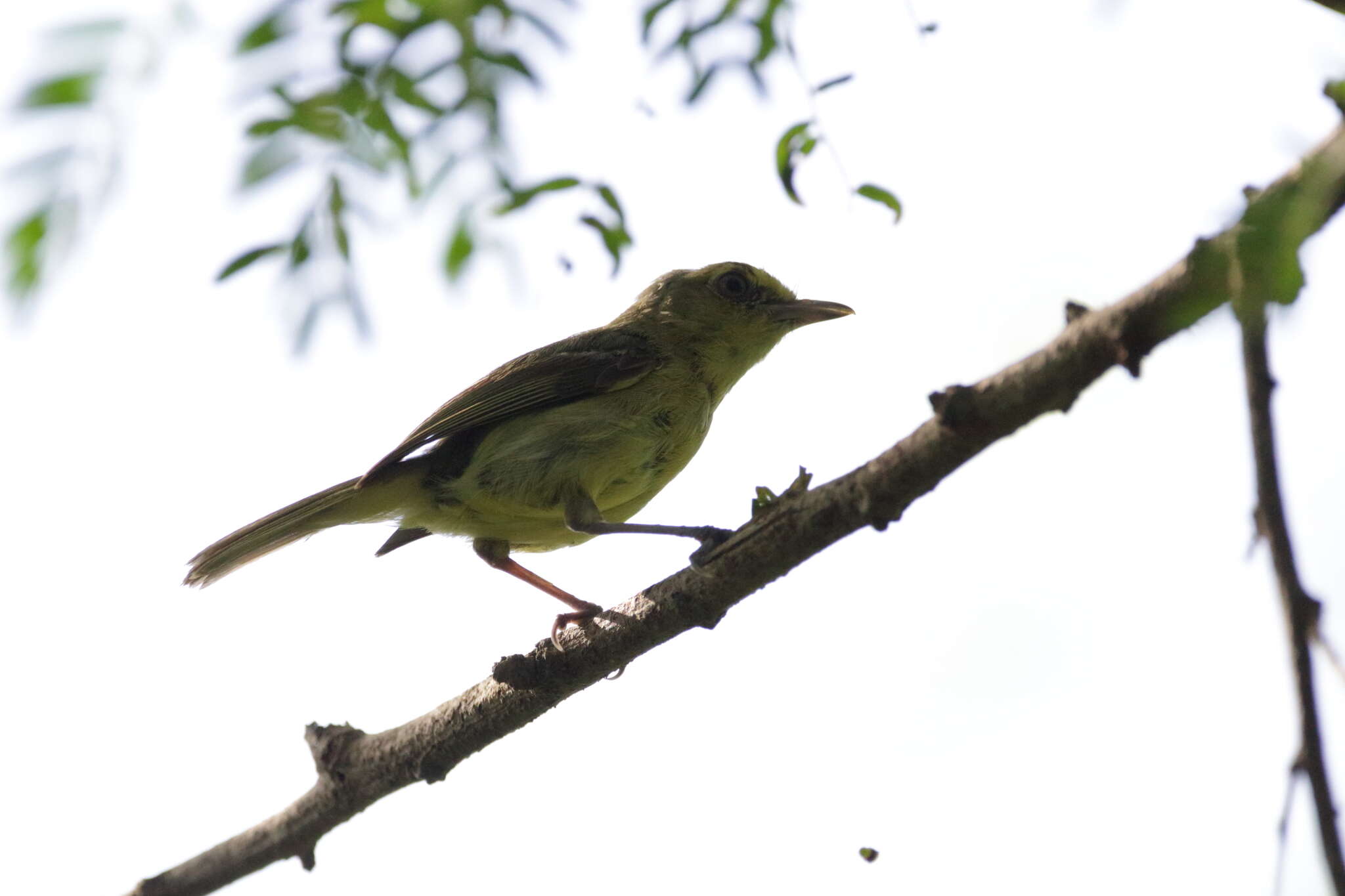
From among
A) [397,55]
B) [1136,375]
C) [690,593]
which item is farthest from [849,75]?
[1136,375]

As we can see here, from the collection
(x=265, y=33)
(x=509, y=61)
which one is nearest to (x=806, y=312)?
(x=509, y=61)

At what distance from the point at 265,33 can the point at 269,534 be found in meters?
2.99

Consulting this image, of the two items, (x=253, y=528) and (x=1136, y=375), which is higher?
(x=253, y=528)

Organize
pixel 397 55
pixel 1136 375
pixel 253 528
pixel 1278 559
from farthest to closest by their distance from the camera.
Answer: pixel 253 528 → pixel 397 55 → pixel 1136 375 → pixel 1278 559

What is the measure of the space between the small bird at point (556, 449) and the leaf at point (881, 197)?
1.71m

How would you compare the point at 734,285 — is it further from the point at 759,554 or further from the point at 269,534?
the point at 759,554

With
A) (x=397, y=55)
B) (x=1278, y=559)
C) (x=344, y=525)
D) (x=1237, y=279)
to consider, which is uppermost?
(x=397, y=55)

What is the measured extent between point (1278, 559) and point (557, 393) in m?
4.42

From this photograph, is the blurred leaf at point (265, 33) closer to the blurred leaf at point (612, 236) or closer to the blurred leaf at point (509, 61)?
the blurred leaf at point (509, 61)

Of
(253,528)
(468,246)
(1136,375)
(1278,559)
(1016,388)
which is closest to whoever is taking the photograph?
(1278,559)

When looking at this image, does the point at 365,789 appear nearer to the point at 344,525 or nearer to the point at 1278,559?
the point at 344,525

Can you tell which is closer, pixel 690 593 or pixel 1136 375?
pixel 1136 375

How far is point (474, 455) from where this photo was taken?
5664 mm

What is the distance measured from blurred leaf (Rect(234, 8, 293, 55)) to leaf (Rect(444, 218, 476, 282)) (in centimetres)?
82
